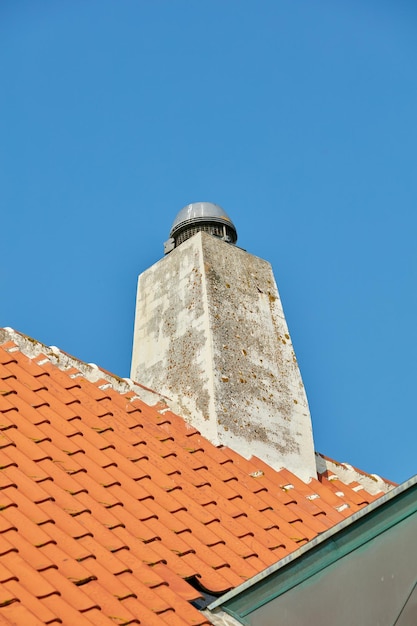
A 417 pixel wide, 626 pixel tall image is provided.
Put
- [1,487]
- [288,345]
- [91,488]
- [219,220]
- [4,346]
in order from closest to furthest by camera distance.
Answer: [1,487] → [91,488] → [4,346] → [288,345] → [219,220]

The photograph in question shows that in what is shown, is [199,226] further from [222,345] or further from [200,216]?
[222,345]

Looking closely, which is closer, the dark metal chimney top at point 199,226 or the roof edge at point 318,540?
the roof edge at point 318,540

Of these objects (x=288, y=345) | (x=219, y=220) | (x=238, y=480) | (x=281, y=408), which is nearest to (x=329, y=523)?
(x=238, y=480)

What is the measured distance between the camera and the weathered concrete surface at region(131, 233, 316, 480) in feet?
25.8

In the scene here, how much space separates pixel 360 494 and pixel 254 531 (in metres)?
1.79

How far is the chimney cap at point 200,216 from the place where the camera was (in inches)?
382

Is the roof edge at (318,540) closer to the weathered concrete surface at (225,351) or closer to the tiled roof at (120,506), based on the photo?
the tiled roof at (120,506)

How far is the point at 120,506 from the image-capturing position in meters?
6.04

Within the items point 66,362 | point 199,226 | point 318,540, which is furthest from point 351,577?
point 199,226

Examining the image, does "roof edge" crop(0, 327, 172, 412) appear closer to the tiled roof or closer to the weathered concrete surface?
the tiled roof

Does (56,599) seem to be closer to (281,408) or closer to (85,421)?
(85,421)

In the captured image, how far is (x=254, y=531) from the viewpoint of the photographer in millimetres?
6438

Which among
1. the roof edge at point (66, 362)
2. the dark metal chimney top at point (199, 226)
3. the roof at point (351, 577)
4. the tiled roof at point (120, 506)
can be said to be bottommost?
the roof at point (351, 577)

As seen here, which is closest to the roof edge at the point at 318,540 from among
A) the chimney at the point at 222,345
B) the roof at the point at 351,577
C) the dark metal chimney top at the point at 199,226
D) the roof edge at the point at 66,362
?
the roof at the point at 351,577
